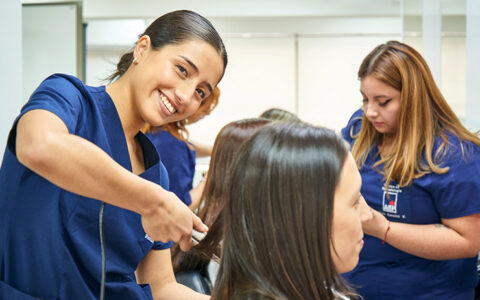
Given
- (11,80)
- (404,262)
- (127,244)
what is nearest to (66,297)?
(127,244)

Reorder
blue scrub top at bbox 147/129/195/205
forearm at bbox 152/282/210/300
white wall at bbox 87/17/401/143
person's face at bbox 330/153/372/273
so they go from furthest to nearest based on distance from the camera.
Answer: white wall at bbox 87/17/401/143, blue scrub top at bbox 147/129/195/205, forearm at bbox 152/282/210/300, person's face at bbox 330/153/372/273

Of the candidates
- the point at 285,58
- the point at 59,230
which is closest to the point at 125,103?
the point at 59,230

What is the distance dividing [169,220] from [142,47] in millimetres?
458

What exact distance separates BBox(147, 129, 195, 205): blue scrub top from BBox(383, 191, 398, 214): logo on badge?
2.88 ft

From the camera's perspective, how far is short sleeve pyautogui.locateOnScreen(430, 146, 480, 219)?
148 cm

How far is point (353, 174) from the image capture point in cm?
94

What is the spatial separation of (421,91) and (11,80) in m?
1.26

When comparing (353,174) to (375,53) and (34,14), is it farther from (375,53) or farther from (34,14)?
(34,14)

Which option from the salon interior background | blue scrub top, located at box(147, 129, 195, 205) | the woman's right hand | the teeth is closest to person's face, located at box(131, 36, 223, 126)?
the teeth

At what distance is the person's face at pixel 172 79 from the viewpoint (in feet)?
3.54

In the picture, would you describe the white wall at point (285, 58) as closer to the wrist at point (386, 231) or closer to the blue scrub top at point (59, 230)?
the wrist at point (386, 231)

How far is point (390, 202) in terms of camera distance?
5.19 ft

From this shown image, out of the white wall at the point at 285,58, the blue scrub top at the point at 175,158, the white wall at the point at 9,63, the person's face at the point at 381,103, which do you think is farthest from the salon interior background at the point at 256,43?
the person's face at the point at 381,103

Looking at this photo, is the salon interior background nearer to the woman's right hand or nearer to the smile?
the smile
